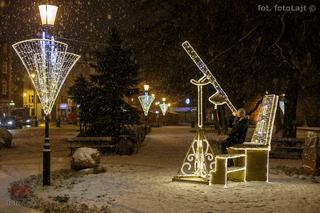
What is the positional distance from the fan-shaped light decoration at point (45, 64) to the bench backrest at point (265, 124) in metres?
5.58

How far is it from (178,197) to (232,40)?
9621 millimetres

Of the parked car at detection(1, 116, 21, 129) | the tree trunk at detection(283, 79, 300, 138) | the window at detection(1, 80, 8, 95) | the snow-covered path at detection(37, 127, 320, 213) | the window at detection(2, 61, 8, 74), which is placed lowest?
the snow-covered path at detection(37, 127, 320, 213)

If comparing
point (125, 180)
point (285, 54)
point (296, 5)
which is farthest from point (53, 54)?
point (285, 54)

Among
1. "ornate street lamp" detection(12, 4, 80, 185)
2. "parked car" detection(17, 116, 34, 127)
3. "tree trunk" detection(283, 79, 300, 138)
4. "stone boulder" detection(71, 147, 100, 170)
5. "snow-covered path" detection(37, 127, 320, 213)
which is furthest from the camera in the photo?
"parked car" detection(17, 116, 34, 127)

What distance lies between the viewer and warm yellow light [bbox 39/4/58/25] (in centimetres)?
1208

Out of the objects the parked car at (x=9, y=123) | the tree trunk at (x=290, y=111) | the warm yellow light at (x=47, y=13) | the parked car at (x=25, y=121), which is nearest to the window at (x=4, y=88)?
the parked car at (x=25, y=121)

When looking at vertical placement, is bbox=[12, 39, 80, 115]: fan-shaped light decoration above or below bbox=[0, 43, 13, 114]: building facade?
below

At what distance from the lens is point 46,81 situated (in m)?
13.1

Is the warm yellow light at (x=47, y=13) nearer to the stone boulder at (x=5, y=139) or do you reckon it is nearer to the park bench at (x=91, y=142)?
the park bench at (x=91, y=142)

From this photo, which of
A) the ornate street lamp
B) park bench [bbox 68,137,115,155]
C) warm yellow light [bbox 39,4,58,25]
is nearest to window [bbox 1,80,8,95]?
park bench [bbox 68,137,115,155]

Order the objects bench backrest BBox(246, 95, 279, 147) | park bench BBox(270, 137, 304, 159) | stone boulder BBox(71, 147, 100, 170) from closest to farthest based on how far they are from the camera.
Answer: bench backrest BBox(246, 95, 279, 147) < stone boulder BBox(71, 147, 100, 170) < park bench BBox(270, 137, 304, 159)

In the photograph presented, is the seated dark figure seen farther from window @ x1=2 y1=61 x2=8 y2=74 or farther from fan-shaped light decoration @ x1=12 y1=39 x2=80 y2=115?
window @ x1=2 y1=61 x2=8 y2=74

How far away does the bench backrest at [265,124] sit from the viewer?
13.6 meters

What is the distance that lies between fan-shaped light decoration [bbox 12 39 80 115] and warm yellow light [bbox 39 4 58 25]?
673 mm
